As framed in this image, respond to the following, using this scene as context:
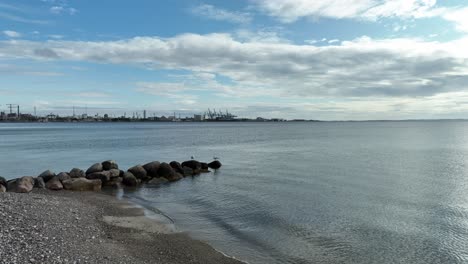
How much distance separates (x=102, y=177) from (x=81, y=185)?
2260 millimetres

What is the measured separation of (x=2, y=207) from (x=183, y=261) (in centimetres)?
688

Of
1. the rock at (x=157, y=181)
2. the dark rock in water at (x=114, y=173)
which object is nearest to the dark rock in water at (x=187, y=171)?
the rock at (x=157, y=181)

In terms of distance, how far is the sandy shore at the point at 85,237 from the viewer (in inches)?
348

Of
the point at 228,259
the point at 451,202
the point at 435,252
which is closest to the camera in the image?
the point at 228,259

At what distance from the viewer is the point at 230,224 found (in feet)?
48.6

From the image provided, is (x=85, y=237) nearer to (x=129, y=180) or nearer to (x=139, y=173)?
(x=129, y=180)

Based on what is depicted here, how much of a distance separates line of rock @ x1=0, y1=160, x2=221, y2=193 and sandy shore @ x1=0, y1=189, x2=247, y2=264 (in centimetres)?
438

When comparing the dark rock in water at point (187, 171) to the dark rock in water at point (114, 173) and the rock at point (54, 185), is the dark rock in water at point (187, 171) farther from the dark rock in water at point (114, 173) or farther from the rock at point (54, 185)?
the rock at point (54, 185)

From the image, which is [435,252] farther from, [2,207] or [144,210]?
[2,207]

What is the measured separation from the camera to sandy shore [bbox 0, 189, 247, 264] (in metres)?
8.83

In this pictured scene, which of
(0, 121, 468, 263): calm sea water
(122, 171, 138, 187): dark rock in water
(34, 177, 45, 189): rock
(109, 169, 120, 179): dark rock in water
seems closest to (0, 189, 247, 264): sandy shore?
(0, 121, 468, 263): calm sea water

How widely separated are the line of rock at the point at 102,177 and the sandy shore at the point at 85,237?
172 inches

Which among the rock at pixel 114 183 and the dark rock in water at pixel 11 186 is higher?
the dark rock in water at pixel 11 186

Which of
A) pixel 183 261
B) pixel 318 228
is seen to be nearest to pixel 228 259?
pixel 183 261
